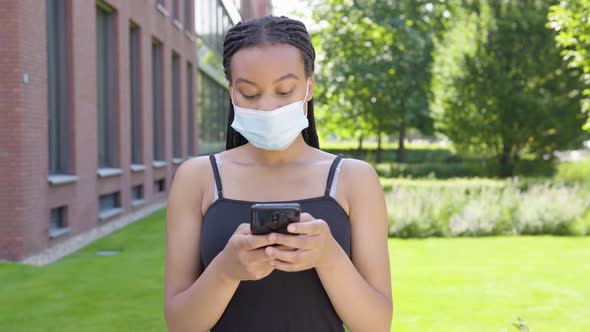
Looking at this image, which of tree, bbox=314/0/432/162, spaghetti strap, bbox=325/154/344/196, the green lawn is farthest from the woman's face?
tree, bbox=314/0/432/162

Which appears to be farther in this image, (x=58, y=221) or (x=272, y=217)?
(x=58, y=221)

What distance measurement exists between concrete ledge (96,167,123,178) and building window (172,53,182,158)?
807cm

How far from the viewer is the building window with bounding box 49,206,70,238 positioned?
12.0 meters

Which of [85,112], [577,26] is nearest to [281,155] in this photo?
[577,26]

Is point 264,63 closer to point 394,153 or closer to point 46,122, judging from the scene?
point 46,122

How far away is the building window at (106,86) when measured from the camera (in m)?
15.6

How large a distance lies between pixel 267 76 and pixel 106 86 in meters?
14.4

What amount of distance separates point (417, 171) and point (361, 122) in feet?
30.6

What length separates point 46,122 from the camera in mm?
11391

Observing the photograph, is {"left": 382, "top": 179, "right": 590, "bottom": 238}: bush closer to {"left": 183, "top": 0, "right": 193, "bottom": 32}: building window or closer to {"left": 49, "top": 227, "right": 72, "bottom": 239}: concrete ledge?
{"left": 49, "top": 227, "right": 72, "bottom": 239}: concrete ledge

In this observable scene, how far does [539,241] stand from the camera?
1340cm

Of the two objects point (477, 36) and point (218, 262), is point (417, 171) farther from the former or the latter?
point (218, 262)

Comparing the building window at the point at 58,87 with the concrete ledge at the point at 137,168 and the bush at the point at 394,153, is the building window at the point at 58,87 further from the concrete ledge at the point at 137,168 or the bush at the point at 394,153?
the bush at the point at 394,153

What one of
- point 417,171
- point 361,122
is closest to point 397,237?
point 417,171
